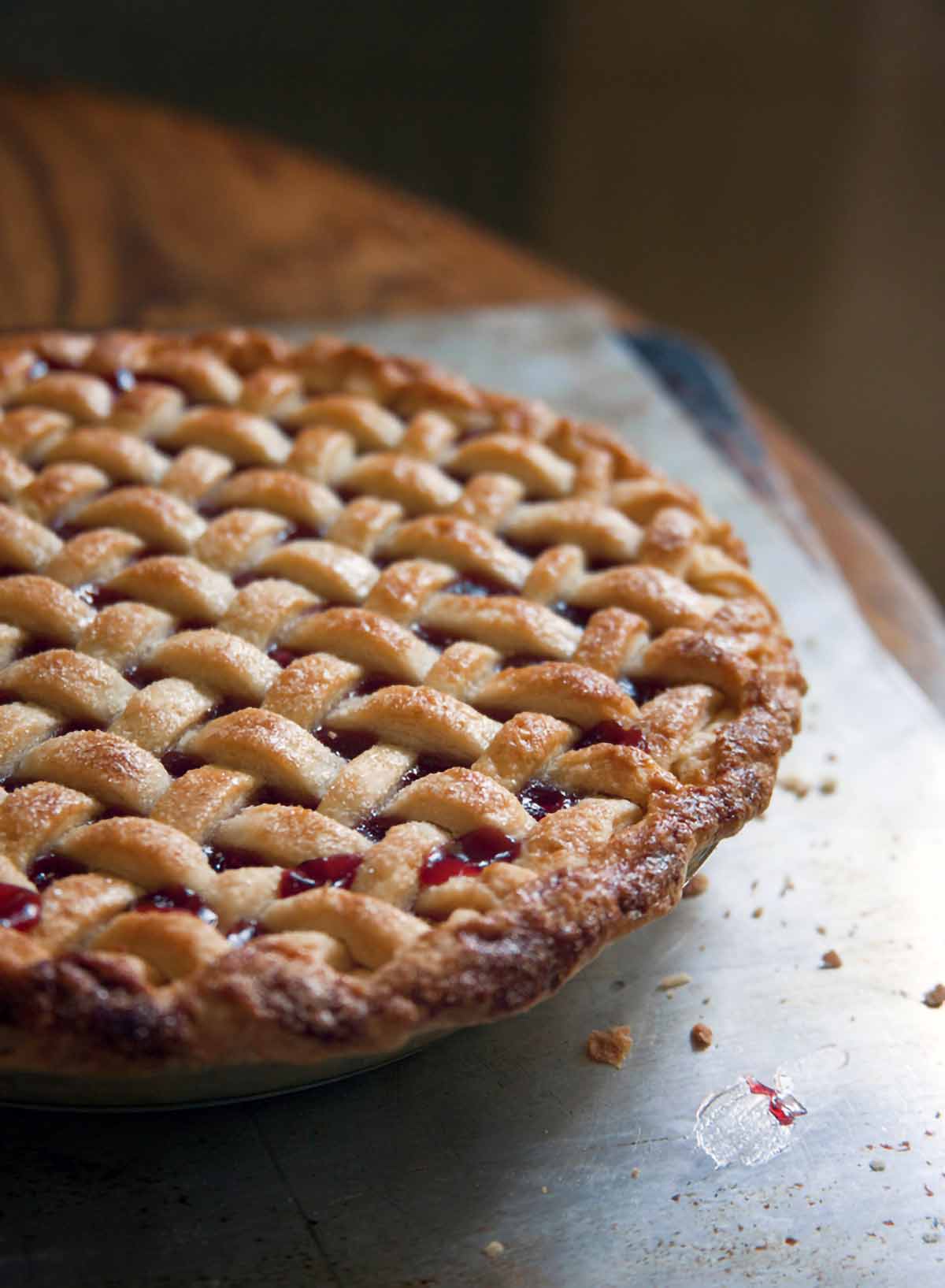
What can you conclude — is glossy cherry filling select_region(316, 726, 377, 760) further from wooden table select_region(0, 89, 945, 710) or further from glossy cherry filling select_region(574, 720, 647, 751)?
wooden table select_region(0, 89, 945, 710)

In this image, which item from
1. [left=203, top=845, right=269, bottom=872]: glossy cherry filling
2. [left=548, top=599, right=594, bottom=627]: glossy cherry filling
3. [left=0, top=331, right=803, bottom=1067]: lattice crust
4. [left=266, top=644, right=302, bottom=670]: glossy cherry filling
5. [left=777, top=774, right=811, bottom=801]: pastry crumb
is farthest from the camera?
[left=777, top=774, right=811, bottom=801]: pastry crumb

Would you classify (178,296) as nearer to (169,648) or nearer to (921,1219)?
(169,648)

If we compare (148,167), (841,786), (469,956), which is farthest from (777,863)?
(148,167)

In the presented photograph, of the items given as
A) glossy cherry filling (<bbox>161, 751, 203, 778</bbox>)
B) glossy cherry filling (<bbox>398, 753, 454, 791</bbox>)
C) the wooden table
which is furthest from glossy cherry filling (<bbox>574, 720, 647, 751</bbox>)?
the wooden table

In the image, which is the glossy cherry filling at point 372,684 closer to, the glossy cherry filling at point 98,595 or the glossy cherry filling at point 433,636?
the glossy cherry filling at point 433,636

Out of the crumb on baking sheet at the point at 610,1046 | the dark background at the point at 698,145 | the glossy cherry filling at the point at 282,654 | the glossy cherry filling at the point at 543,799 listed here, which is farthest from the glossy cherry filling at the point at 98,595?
the dark background at the point at 698,145

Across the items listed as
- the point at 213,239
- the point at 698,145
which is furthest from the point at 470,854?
the point at 698,145
